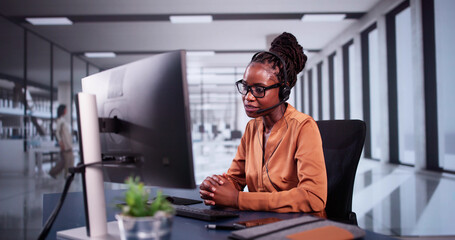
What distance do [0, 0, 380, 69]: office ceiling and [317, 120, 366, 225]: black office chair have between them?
5636 millimetres

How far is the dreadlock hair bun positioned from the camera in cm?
154

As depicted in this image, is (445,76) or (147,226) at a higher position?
(445,76)

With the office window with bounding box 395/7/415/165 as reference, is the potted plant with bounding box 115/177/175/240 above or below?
below

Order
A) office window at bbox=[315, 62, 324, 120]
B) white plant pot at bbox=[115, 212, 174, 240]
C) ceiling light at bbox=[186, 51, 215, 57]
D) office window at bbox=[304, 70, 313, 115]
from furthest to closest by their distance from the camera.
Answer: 1. office window at bbox=[304, 70, 313, 115]
2. office window at bbox=[315, 62, 324, 120]
3. ceiling light at bbox=[186, 51, 215, 57]
4. white plant pot at bbox=[115, 212, 174, 240]

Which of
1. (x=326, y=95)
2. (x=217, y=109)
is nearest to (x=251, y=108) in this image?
(x=326, y=95)

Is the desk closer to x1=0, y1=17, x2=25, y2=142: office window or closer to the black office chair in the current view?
the black office chair

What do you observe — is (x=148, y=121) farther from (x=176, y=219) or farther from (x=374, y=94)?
(x=374, y=94)

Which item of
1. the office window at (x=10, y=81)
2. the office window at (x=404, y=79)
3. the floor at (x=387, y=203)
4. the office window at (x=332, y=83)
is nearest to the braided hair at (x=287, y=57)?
the floor at (x=387, y=203)

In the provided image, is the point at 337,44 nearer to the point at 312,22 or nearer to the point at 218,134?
the point at 312,22

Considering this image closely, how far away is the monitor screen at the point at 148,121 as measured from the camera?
86cm

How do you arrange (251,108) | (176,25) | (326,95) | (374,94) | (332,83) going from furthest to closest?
(326,95) → (332,83) → (176,25) → (374,94) → (251,108)

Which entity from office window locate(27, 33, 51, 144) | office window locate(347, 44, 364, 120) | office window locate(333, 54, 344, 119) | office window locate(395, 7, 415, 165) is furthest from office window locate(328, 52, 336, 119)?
office window locate(27, 33, 51, 144)

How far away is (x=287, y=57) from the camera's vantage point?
1544 millimetres

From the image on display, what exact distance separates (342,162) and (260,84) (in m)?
0.55
